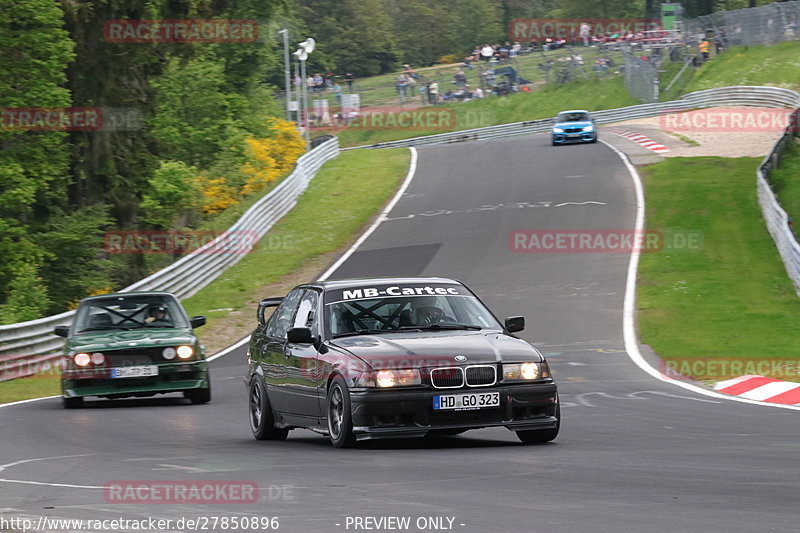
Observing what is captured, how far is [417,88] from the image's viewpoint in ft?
277

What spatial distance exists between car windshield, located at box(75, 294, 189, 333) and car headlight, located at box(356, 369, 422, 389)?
8.04 meters

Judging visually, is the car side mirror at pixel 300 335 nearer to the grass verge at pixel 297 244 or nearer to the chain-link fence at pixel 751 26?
the grass verge at pixel 297 244

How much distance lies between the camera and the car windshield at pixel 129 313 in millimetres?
17219

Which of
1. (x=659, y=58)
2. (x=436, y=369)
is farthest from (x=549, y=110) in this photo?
(x=436, y=369)

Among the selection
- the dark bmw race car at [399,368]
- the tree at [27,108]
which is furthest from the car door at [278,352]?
the tree at [27,108]

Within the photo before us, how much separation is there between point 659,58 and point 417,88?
1658 cm

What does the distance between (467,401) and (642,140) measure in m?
46.5

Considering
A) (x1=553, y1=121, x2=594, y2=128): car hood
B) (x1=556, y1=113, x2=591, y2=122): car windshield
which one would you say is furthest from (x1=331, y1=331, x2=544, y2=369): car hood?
(x1=556, y1=113, x2=591, y2=122): car windshield

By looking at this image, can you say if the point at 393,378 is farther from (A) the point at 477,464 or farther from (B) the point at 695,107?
(B) the point at 695,107

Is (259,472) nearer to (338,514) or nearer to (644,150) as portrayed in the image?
(338,514)

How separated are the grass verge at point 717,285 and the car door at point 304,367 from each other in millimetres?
7773

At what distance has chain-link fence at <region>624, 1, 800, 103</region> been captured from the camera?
70.0m

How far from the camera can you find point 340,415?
33.1 ft

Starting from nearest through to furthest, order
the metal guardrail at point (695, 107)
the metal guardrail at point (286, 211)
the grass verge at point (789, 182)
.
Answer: the metal guardrail at point (286, 211)
the grass verge at point (789, 182)
the metal guardrail at point (695, 107)
